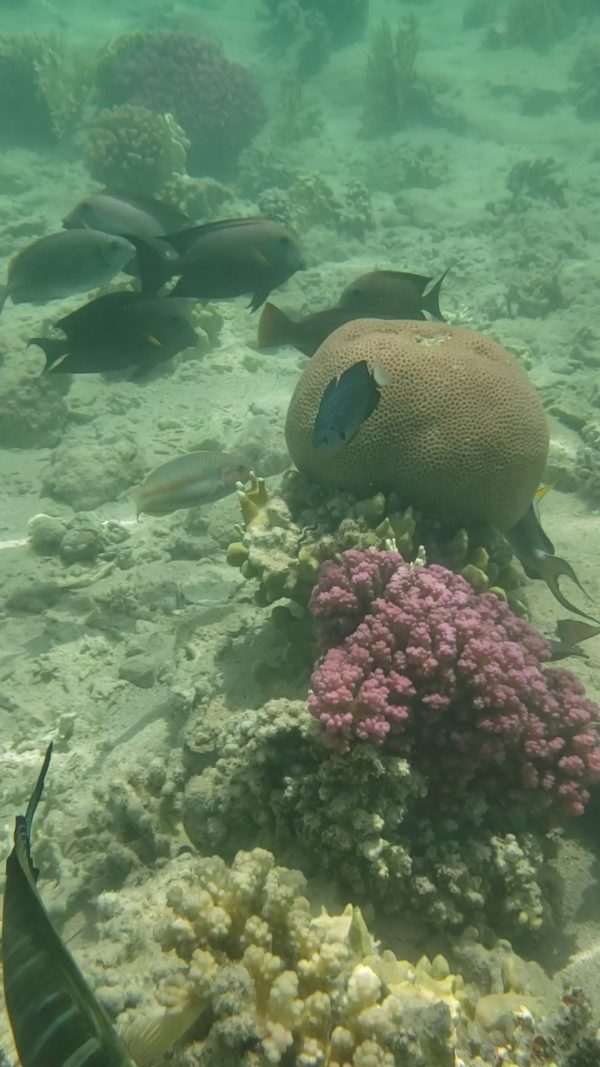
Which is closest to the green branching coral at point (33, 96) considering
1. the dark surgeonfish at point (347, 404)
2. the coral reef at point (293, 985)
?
the dark surgeonfish at point (347, 404)

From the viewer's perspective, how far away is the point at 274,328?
4766 millimetres

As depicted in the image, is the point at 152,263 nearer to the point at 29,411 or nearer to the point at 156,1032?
the point at 29,411

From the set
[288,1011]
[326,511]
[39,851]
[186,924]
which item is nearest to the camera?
[288,1011]

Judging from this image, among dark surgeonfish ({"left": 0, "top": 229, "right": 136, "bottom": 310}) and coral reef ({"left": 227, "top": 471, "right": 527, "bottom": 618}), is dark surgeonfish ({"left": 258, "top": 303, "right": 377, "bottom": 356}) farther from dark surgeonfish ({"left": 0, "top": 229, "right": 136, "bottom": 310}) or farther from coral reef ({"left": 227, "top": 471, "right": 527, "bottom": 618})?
dark surgeonfish ({"left": 0, "top": 229, "right": 136, "bottom": 310})

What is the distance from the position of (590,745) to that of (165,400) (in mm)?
6329

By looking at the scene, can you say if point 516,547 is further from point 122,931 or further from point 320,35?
point 320,35

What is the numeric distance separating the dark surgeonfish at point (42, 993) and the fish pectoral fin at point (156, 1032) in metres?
1.02

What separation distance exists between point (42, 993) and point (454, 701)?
6.70 ft

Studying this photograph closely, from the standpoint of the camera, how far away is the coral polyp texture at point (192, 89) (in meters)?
15.3

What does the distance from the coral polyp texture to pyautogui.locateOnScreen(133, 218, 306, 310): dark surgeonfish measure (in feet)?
40.4

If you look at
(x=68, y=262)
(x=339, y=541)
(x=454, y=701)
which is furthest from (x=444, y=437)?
(x=68, y=262)

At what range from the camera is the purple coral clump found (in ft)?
8.89

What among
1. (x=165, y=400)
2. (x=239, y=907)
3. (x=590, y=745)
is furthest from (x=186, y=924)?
(x=165, y=400)

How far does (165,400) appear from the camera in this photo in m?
7.98
